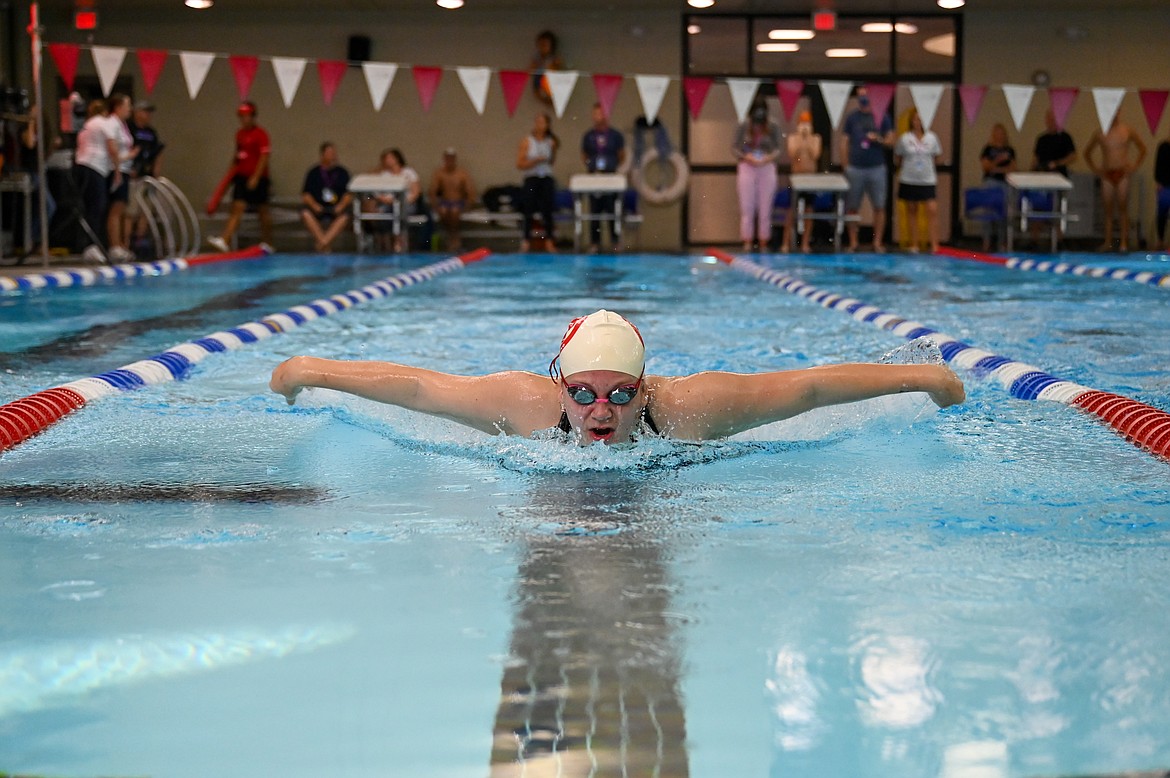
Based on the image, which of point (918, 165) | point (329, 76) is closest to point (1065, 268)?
point (918, 165)

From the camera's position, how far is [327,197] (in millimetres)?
16812

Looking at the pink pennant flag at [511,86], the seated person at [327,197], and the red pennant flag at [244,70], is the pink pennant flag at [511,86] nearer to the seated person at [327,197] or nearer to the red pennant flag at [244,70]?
the seated person at [327,197]

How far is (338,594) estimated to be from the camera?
272 cm

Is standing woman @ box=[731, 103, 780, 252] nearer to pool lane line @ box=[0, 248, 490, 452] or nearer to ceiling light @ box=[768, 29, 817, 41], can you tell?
ceiling light @ box=[768, 29, 817, 41]

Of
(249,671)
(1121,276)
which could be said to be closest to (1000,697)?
(249,671)

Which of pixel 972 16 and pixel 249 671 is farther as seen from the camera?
pixel 972 16

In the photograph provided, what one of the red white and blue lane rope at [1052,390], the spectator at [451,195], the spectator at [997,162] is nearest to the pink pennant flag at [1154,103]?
the spectator at [997,162]

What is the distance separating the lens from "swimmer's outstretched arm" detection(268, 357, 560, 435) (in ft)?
13.2

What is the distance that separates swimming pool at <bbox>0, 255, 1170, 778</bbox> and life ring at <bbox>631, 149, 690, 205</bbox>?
1357 centimetres

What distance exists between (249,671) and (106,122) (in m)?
10.6

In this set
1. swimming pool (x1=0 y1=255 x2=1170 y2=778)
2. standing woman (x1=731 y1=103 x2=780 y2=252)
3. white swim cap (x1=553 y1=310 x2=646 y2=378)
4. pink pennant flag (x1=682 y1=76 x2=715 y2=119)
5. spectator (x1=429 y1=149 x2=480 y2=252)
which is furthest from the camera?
spectator (x1=429 y1=149 x2=480 y2=252)

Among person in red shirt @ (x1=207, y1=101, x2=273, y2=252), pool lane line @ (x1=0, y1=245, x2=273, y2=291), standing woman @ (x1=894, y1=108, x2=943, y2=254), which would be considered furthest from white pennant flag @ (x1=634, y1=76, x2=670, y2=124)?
pool lane line @ (x1=0, y1=245, x2=273, y2=291)

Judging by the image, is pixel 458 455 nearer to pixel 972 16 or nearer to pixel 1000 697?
pixel 1000 697

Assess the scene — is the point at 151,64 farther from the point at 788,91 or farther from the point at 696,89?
the point at 788,91
